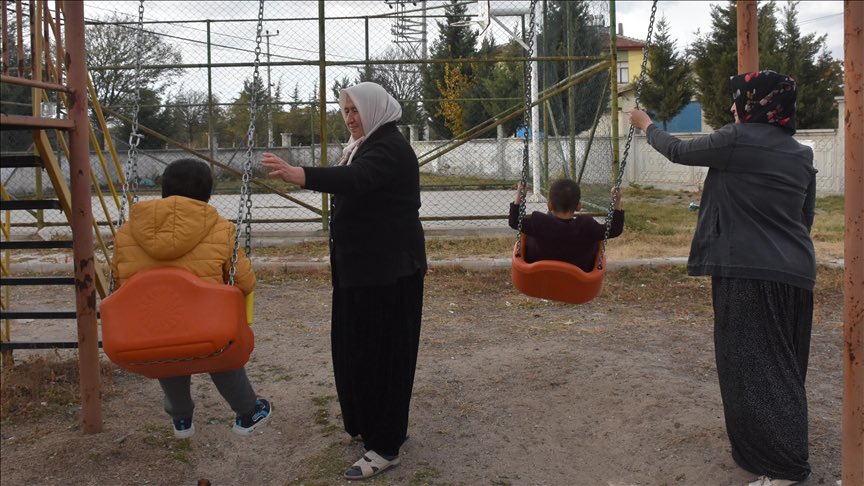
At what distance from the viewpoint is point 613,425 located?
14.5ft

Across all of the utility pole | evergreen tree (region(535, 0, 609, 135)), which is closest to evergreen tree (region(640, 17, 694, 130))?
evergreen tree (region(535, 0, 609, 135))

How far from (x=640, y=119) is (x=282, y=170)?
1752 millimetres

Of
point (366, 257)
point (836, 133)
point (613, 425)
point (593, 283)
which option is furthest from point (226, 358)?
point (836, 133)

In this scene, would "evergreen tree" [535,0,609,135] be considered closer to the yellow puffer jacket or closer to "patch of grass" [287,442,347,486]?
"patch of grass" [287,442,347,486]

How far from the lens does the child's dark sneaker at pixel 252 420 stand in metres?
3.65

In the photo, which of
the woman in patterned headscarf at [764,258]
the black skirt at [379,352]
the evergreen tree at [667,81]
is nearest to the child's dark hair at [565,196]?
the woman in patterned headscarf at [764,258]

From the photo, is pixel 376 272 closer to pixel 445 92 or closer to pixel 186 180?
pixel 186 180

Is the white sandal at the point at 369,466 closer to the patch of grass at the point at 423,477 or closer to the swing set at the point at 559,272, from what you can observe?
the patch of grass at the point at 423,477

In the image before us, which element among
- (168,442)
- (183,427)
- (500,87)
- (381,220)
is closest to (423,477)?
(183,427)

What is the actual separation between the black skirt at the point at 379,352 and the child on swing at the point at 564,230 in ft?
2.66

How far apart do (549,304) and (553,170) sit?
650 centimetres

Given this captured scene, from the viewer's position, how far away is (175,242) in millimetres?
3109

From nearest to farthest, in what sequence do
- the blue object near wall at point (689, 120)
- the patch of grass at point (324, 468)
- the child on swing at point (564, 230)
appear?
the patch of grass at point (324, 468)
the child on swing at point (564, 230)
the blue object near wall at point (689, 120)

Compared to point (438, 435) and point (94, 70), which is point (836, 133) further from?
point (438, 435)
